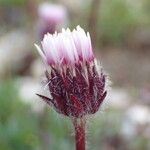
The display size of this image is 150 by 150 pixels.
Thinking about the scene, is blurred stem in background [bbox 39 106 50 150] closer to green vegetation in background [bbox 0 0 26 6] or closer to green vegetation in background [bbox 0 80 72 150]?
green vegetation in background [bbox 0 80 72 150]

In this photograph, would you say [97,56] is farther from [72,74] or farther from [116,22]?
Answer: [72,74]

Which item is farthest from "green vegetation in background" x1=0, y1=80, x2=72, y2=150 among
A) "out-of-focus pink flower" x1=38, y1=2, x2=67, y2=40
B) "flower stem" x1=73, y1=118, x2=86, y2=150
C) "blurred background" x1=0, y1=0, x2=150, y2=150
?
"flower stem" x1=73, y1=118, x2=86, y2=150

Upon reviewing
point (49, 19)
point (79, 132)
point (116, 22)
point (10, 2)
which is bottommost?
point (79, 132)

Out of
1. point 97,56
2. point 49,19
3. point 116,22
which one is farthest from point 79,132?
point 116,22

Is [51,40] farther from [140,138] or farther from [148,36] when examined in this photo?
[148,36]

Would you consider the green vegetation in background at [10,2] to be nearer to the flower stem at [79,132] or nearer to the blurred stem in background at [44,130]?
the blurred stem in background at [44,130]

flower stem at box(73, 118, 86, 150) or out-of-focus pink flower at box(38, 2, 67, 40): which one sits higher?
out-of-focus pink flower at box(38, 2, 67, 40)
